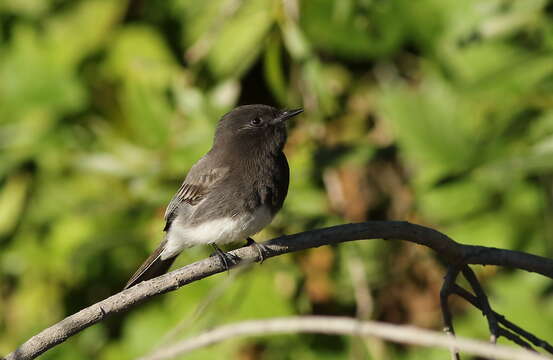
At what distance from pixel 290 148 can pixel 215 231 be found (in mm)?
1009

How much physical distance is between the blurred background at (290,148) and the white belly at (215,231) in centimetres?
27

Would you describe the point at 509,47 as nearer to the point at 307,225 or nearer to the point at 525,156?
the point at 525,156

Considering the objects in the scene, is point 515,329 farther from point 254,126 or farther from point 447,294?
point 254,126

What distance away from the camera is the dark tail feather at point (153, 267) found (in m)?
3.74

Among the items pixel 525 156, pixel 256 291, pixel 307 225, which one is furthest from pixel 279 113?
pixel 525 156

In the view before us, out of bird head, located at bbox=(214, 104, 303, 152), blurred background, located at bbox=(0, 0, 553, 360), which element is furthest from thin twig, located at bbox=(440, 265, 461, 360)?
bird head, located at bbox=(214, 104, 303, 152)

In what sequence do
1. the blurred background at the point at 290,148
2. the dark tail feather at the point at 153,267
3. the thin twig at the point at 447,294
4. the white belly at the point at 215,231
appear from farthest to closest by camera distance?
the blurred background at the point at 290,148 < the dark tail feather at the point at 153,267 < the white belly at the point at 215,231 < the thin twig at the point at 447,294

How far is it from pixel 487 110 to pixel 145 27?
206 centimetres

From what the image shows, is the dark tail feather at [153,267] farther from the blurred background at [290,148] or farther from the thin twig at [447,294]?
the thin twig at [447,294]

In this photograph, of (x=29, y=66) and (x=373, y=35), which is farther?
(x=29, y=66)

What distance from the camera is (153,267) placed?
3828 millimetres

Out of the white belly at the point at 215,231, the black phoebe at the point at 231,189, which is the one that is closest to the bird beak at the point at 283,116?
the black phoebe at the point at 231,189

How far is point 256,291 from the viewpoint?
397 centimetres

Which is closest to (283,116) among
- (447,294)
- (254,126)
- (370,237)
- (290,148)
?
(254,126)
